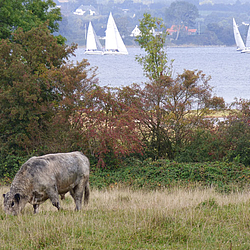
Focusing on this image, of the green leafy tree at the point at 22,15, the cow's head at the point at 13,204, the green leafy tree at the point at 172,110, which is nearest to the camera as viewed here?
the cow's head at the point at 13,204

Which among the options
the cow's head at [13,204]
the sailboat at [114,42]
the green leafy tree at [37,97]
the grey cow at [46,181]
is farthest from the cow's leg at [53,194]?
the sailboat at [114,42]

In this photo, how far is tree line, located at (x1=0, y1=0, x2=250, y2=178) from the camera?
55.7ft

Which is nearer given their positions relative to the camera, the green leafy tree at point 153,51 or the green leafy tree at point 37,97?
the green leafy tree at point 37,97

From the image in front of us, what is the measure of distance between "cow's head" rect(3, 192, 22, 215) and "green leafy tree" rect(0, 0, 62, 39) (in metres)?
16.2

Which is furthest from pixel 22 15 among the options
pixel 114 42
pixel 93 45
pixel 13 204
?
pixel 93 45

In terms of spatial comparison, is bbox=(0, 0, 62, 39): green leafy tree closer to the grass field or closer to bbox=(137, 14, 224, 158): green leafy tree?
bbox=(137, 14, 224, 158): green leafy tree

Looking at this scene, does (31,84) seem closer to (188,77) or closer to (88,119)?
(88,119)

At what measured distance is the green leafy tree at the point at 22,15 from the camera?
25.0m

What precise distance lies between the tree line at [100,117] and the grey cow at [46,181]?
6214 millimetres

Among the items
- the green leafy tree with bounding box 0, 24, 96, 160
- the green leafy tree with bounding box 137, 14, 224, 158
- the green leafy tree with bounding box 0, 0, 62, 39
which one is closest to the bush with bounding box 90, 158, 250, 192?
the green leafy tree with bounding box 137, 14, 224, 158

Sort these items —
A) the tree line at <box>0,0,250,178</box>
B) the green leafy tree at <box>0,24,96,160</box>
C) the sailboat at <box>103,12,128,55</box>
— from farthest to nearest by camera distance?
1. the sailboat at <box>103,12,128,55</box>
2. the green leafy tree at <box>0,24,96,160</box>
3. the tree line at <box>0,0,250,178</box>

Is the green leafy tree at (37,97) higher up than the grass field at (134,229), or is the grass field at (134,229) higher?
the green leafy tree at (37,97)

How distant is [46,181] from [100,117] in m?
7.30

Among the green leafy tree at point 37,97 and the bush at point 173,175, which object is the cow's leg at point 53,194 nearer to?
the bush at point 173,175
